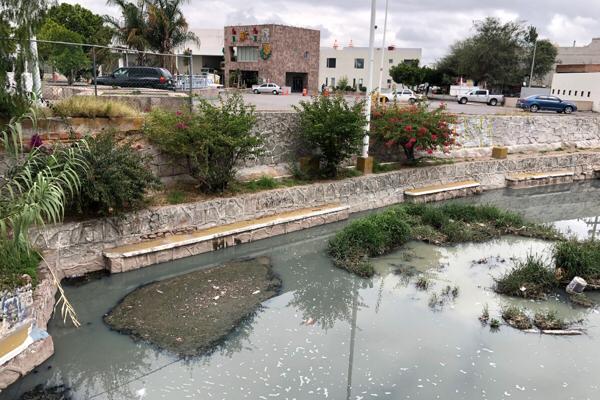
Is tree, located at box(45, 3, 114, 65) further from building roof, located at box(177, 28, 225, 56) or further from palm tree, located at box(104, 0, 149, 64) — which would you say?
building roof, located at box(177, 28, 225, 56)

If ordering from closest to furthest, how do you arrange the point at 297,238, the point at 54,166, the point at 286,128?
1. the point at 54,166
2. the point at 297,238
3. the point at 286,128

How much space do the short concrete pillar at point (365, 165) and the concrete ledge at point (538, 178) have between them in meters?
6.29

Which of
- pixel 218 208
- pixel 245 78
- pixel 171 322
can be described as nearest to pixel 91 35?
pixel 245 78

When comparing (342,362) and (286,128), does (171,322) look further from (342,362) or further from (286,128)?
(286,128)

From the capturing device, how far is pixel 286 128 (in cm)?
1350

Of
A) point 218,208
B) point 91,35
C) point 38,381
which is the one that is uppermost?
point 91,35

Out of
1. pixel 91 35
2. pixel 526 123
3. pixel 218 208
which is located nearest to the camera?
pixel 218 208

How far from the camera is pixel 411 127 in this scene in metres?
14.5

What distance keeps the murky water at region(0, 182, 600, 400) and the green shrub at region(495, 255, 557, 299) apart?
0.78 ft

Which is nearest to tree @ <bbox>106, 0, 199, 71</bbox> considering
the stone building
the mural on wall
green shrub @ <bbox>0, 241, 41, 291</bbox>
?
the stone building

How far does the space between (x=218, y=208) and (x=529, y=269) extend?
6198mm

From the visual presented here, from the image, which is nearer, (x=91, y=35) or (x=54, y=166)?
(x=54, y=166)

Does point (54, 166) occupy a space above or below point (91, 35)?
below

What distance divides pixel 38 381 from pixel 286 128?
919 centimetres
